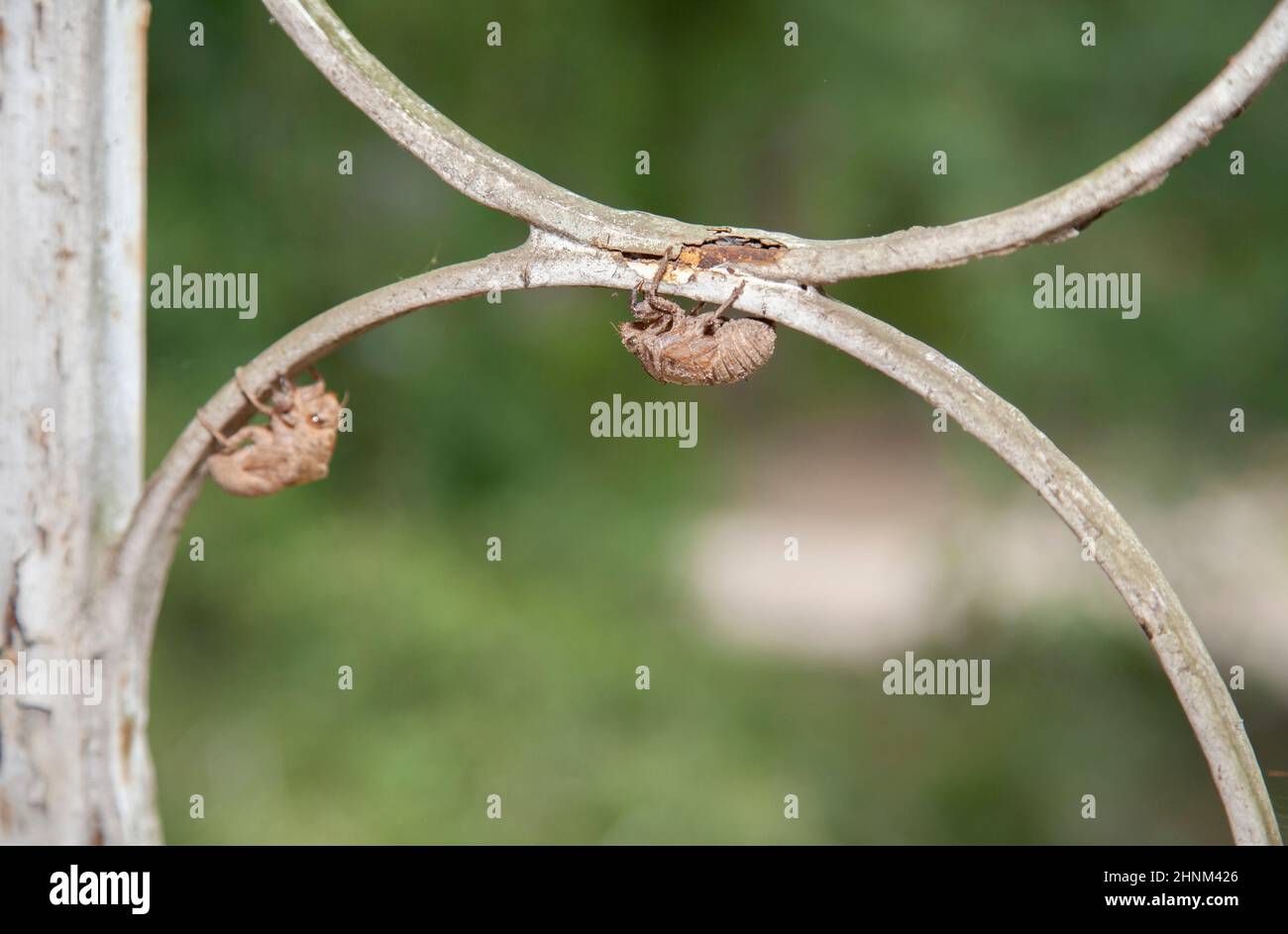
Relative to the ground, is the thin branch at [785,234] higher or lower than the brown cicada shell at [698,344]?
higher

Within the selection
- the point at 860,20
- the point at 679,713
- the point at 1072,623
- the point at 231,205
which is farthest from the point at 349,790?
the point at 860,20

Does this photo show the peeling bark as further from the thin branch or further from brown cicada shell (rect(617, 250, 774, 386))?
brown cicada shell (rect(617, 250, 774, 386))

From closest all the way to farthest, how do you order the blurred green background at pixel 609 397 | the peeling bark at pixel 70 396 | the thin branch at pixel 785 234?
the thin branch at pixel 785 234 < the peeling bark at pixel 70 396 < the blurred green background at pixel 609 397

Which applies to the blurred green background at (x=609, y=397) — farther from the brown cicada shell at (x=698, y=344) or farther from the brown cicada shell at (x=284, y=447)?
the brown cicada shell at (x=698, y=344)

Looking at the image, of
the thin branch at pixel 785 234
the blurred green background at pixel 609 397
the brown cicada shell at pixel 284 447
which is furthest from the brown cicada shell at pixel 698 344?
the blurred green background at pixel 609 397

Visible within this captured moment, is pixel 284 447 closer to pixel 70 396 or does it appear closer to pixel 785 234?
pixel 70 396
